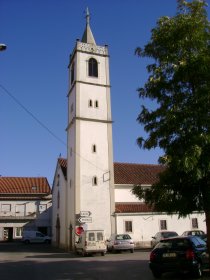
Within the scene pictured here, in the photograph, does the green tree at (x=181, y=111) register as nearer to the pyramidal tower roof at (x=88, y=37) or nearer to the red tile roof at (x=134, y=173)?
the red tile roof at (x=134, y=173)

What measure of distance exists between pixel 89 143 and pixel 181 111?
2354cm

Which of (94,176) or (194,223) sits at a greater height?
(94,176)

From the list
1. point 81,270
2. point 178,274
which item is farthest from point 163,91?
point 81,270

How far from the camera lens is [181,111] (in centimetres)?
1250

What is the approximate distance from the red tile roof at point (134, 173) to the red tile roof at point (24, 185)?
21.5m

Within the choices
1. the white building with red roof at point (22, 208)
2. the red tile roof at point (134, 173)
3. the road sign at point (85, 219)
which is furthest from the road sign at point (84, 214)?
the white building with red roof at point (22, 208)

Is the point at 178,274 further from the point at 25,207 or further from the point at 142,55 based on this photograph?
the point at 25,207

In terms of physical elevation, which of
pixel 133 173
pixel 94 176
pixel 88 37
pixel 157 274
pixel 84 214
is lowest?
pixel 157 274

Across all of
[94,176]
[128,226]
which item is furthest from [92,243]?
[94,176]

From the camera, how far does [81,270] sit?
1709 centimetres

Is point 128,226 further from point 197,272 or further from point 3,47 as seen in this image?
point 3,47

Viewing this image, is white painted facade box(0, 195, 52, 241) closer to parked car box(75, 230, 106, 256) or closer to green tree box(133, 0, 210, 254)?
parked car box(75, 230, 106, 256)

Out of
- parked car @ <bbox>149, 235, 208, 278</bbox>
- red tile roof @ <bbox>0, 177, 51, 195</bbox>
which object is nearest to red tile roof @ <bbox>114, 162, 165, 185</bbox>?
red tile roof @ <bbox>0, 177, 51, 195</bbox>

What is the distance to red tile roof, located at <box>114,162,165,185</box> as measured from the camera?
39.5m
